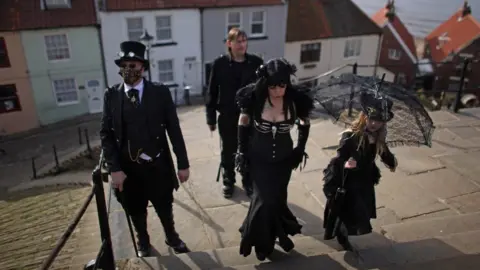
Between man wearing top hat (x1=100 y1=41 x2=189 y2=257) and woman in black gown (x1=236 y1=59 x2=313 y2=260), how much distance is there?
2.05 ft

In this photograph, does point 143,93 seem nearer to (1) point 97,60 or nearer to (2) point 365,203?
(2) point 365,203

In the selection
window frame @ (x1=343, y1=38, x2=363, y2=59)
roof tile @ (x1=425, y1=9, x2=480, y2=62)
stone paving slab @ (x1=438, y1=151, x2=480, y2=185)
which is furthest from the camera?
roof tile @ (x1=425, y1=9, x2=480, y2=62)

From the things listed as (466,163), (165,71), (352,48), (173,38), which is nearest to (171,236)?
(466,163)

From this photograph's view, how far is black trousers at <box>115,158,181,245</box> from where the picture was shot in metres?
3.57

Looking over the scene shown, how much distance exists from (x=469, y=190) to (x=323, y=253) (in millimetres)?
2386

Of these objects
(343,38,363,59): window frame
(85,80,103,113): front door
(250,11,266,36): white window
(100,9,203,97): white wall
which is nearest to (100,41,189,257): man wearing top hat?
(100,9,203,97): white wall

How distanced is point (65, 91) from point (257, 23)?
9478 mm

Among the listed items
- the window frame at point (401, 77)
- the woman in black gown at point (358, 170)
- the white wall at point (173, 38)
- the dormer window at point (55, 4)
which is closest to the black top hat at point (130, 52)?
the woman in black gown at point (358, 170)

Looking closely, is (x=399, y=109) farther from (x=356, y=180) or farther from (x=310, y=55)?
(x=310, y=55)

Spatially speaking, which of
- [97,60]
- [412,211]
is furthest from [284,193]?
[97,60]

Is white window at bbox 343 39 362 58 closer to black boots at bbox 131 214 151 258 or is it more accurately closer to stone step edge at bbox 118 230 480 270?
stone step edge at bbox 118 230 480 270

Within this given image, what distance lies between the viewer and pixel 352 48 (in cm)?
2381

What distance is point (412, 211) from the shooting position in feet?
14.7

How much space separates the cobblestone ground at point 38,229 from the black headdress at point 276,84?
7.49ft
